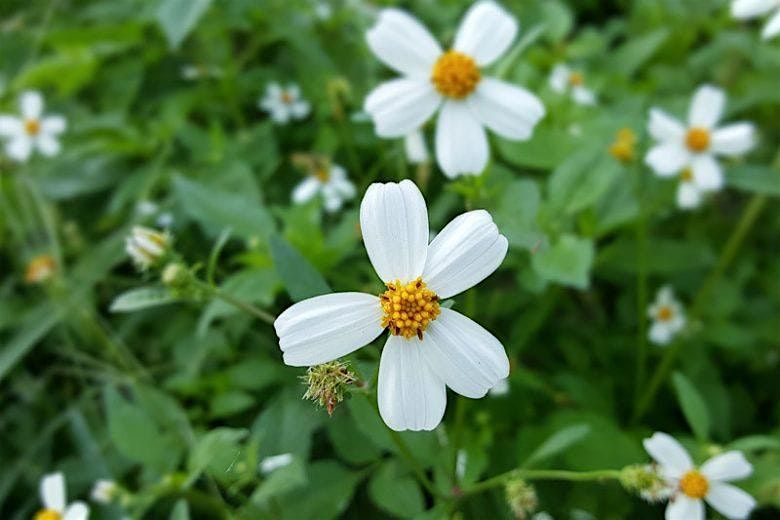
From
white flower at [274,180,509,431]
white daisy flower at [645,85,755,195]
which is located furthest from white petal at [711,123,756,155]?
white flower at [274,180,509,431]

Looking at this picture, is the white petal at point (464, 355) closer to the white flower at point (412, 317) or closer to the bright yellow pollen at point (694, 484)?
the white flower at point (412, 317)

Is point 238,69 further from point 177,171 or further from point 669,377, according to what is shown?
point 669,377

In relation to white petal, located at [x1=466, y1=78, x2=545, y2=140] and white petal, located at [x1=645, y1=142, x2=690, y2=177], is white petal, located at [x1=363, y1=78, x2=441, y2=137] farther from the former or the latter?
white petal, located at [x1=645, y1=142, x2=690, y2=177]

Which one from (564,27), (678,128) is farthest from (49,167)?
(678,128)

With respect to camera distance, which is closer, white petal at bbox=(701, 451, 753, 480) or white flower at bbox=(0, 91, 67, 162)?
white petal at bbox=(701, 451, 753, 480)

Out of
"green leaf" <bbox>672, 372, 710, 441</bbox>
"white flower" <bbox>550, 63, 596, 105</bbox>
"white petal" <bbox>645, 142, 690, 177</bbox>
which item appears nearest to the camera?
"green leaf" <bbox>672, 372, 710, 441</bbox>
